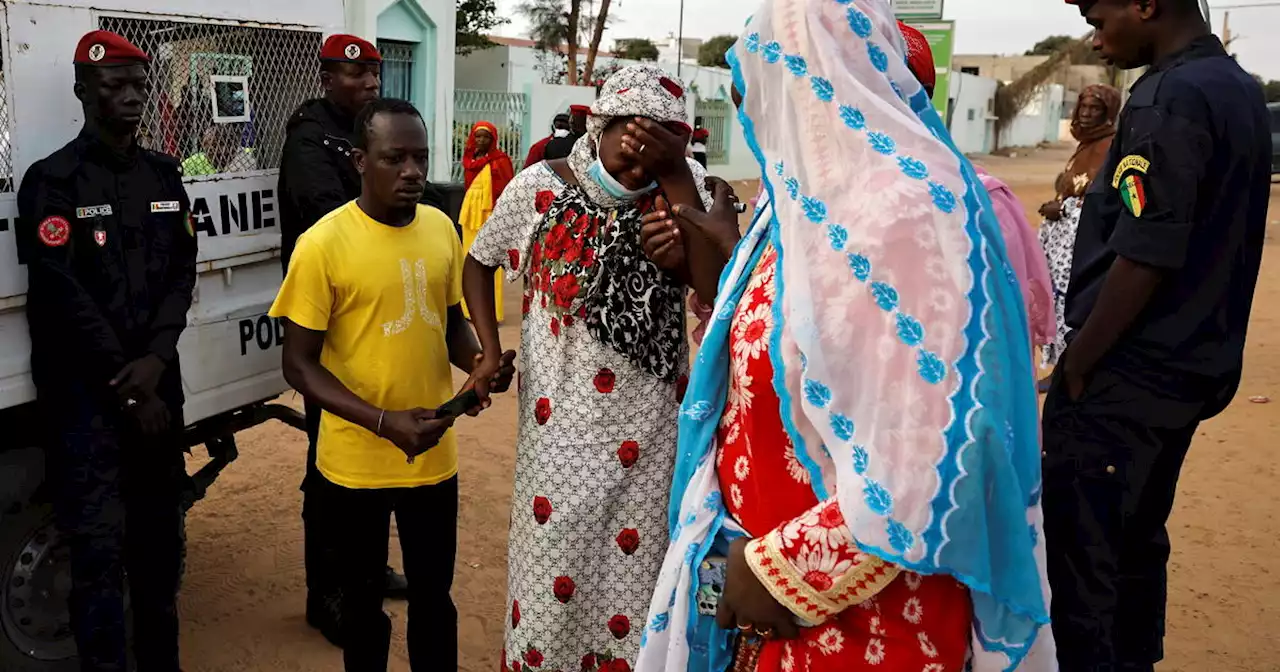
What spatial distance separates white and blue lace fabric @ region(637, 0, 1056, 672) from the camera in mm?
1413

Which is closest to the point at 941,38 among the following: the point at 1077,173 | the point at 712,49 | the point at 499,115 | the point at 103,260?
the point at 1077,173

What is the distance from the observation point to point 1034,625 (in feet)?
5.08

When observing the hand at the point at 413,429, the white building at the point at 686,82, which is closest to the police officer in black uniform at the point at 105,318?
the hand at the point at 413,429

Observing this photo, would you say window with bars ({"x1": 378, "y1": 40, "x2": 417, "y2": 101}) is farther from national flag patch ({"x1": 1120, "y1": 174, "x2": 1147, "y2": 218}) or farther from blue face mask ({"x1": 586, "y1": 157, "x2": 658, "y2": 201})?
national flag patch ({"x1": 1120, "y1": 174, "x2": 1147, "y2": 218})

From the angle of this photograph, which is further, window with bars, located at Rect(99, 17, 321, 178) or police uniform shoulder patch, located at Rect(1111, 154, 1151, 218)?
window with bars, located at Rect(99, 17, 321, 178)

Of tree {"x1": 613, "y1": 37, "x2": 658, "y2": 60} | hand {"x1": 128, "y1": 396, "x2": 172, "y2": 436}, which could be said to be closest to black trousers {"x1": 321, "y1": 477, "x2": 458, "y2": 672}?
hand {"x1": 128, "y1": 396, "x2": 172, "y2": 436}

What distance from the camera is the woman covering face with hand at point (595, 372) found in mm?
2879

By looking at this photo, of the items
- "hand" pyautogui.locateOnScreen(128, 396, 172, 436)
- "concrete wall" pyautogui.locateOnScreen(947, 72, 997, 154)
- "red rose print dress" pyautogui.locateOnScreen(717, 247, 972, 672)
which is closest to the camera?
"red rose print dress" pyautogui.locateOnScreen(717, 247, 972, 672)

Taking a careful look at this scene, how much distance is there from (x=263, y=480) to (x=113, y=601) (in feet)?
8.27

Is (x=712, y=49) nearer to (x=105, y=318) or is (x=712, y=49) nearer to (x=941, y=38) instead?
(x=941, y=38)

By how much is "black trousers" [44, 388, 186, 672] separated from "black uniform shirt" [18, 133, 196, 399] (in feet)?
0.46

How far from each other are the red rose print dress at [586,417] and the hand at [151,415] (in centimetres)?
98

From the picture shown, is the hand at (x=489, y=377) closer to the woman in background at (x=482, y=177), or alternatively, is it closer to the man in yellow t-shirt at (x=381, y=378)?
the man in yellow t-shirt at (x=381, y=378)

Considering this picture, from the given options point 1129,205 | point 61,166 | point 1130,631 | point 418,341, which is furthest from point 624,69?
point 1130,631
